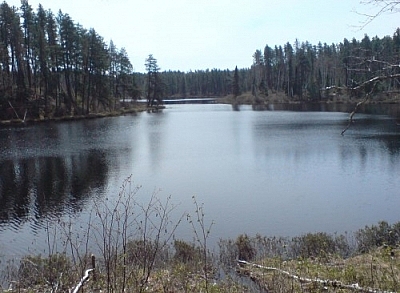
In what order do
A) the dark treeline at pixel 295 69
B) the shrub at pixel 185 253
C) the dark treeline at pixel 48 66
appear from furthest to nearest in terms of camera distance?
the dark treeline at pixel 295 69, the dark treeline at pixel 48 66, the shrub at pixel 185 253

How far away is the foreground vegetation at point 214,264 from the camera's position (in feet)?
18.1

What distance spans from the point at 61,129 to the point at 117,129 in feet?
17.2

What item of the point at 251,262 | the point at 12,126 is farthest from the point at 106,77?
the point at 251,262

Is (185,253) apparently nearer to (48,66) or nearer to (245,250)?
(245,250)

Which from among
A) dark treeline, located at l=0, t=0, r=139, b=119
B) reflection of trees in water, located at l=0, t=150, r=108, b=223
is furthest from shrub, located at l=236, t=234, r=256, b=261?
dark treeline, located at l=0, t=0, r=139, b=119

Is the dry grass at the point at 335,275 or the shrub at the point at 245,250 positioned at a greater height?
the dry grass at the point at 335,275

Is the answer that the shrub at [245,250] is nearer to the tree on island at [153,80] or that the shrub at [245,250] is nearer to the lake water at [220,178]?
the lake water at [220,178]

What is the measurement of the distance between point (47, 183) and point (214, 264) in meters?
11.4

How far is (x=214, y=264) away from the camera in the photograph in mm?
9023

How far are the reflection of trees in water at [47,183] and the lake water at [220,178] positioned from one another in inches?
1.8

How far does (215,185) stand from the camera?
17.0 m

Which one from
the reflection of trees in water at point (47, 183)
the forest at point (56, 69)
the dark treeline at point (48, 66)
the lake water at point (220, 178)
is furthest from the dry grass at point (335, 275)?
the dark treeline at point (48, 66)

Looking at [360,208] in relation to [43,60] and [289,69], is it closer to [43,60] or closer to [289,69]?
[43,60]

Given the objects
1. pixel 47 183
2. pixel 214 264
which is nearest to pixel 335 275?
pixel 214 264
